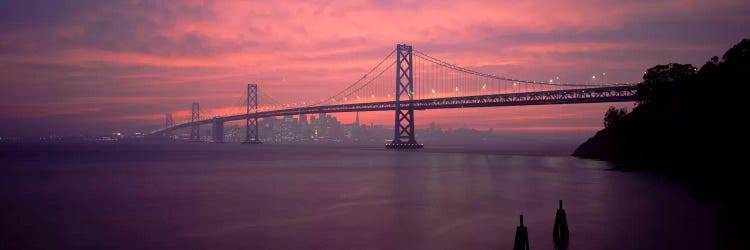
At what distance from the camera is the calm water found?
16188mm

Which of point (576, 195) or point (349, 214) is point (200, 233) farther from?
point (576, 195)

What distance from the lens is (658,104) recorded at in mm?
43906

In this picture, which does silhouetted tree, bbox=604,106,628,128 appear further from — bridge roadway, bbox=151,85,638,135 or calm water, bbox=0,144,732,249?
calm water, bbox=0,144,732,249

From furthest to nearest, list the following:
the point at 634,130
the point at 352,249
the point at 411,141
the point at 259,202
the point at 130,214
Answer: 1. the point at 411,141
2. the point at 634,130
3. the point at 259,202
4. the point at 130,214
5. the point at 352,249

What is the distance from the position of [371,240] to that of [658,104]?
3578 centimetres

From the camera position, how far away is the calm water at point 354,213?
16.2 meters

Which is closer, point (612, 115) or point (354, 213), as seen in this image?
point (354, 213)

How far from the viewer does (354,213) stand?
22.0m

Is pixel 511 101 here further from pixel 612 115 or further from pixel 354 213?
pixel 354 213

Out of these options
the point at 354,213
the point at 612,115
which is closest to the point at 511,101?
the point at 612,115

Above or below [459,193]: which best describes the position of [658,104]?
above

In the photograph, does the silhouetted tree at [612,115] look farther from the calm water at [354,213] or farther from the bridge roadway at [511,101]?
the calm water at [354,213]

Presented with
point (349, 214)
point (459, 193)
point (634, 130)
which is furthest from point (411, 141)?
point (349, 214)

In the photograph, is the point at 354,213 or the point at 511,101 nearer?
the point at 354,213
